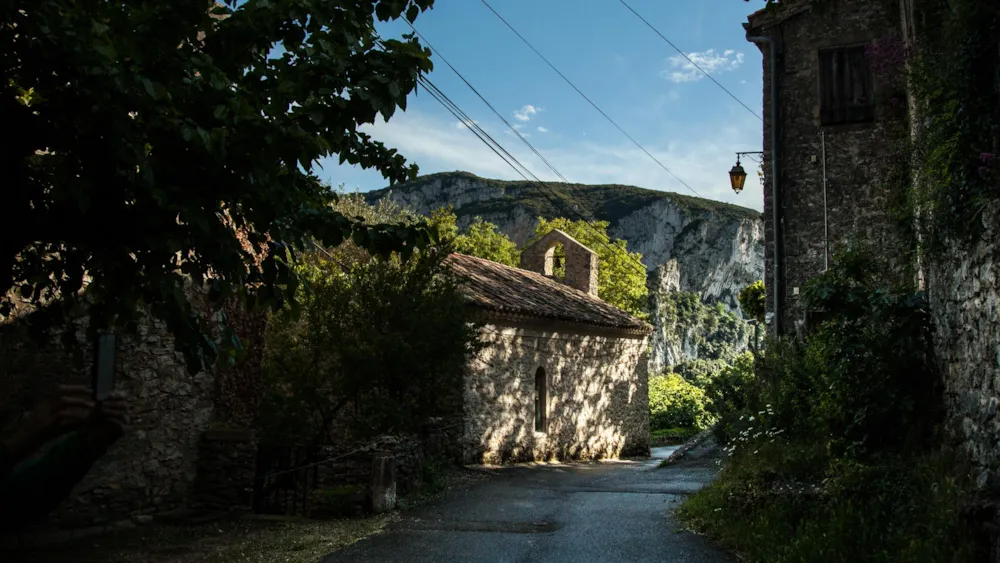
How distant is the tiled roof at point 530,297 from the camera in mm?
17609

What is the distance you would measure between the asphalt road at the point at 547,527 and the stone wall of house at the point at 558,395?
126 inches

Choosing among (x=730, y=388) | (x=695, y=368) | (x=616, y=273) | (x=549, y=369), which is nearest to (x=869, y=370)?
(x=730, y=388)

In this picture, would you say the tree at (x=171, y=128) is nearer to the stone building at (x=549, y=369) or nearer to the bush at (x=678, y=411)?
the stone building at (x=549, y=369)

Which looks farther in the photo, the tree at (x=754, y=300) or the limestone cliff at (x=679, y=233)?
the limestone cliff at (x=679, y=233)

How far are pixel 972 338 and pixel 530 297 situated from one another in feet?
46.6

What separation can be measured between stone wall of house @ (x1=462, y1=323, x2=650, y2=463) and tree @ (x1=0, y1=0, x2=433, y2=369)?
921cm

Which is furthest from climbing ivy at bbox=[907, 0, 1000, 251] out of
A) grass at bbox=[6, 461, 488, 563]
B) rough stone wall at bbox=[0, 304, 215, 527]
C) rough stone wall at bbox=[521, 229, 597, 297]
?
rough stone wall at bbox=[521, 229, 597, 297]

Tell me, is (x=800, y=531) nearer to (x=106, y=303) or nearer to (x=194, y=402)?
(x=106, y=303)

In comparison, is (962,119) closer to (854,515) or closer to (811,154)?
(854,515)

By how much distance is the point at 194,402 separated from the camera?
10.3 metres

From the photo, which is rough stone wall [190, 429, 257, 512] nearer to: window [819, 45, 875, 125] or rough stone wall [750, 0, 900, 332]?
rough stone wall [750, 0, 900, 332]

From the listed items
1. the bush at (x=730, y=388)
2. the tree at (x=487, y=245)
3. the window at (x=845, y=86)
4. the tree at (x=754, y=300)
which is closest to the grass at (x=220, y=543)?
the bush at (x=730, y=388)

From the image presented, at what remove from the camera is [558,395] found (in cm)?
2030

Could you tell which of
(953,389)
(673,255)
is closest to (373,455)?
(953,389)
